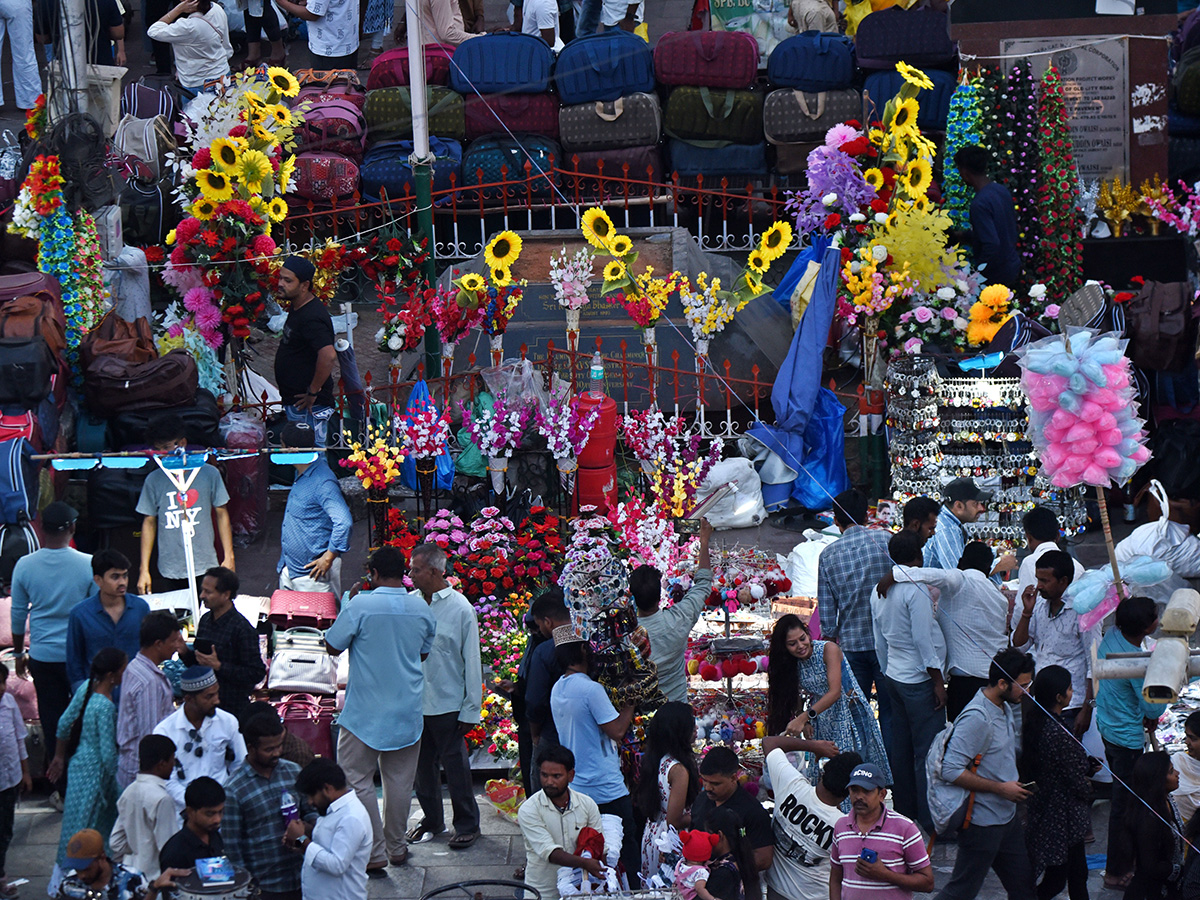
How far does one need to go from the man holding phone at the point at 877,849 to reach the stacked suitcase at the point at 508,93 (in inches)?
393

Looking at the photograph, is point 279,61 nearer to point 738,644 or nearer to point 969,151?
point 969,151

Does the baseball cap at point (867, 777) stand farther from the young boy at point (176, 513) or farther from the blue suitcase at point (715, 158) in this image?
the blue suitcase at point (715, 158)

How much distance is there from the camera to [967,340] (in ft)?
39.5

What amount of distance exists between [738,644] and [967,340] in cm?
423

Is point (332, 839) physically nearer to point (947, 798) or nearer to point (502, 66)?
point (947, 798)

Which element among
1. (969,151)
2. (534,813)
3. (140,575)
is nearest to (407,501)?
(140,575)

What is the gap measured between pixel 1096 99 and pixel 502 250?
688 centimetres

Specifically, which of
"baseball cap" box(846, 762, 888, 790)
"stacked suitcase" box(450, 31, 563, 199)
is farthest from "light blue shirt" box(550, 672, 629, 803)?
"stacked suitcase" box(450, 31, 563, 199)

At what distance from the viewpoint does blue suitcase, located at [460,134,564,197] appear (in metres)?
15.4

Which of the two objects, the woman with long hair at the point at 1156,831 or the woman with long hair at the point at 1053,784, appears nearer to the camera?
the woman with long hair at the point at 1156,831

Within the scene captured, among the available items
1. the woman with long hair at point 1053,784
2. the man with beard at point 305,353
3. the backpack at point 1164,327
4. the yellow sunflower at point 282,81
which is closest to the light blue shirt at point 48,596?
the man with beard at point 305,353

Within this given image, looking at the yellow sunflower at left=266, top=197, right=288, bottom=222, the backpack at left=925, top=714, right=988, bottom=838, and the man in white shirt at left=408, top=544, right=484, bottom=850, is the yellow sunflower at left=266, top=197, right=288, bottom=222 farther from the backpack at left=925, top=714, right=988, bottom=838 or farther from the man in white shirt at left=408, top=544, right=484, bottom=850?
the backpack at left=925, top=714, right=988, bottom=838

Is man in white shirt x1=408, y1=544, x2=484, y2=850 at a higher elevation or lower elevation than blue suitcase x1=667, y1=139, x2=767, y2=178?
lower

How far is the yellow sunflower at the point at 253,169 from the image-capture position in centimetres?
1223
